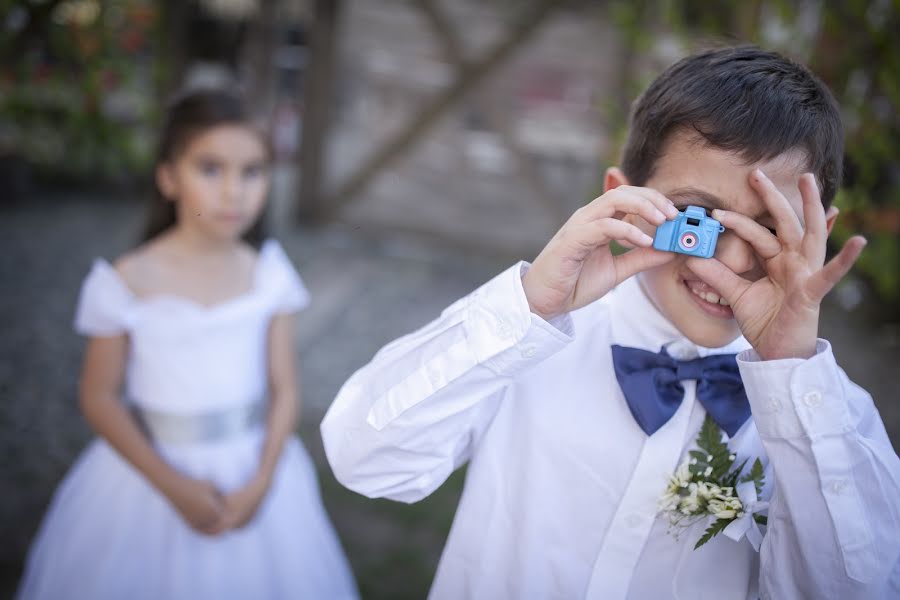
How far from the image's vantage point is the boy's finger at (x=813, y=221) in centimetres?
108

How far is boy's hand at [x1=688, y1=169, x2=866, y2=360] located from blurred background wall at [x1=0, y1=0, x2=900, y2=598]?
3.26 meters

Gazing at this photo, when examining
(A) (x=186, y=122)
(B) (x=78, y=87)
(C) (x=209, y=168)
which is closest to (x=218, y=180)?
(C) (x=209, y=168)

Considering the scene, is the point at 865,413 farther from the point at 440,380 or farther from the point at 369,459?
the point at 369,459

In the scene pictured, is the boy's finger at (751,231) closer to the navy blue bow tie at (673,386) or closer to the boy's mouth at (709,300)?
the boy's mouth at (709,300)

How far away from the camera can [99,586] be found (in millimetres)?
2127

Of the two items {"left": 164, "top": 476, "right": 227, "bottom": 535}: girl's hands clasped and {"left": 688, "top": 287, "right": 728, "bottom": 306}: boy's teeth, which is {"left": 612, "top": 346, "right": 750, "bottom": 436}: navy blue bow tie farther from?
{"left": 164, "top": 476, "right": 227, "bottom": 535}: girl's hands clasped

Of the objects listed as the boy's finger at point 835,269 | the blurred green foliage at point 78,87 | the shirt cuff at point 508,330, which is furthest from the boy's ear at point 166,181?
the blurred green foliage at point 78,87

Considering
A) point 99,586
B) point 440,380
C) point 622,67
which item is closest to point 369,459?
point 440,380

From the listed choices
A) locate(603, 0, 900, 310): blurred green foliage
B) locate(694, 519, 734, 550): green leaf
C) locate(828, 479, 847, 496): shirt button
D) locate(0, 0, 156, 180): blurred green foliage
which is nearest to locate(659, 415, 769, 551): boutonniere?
locate(694, 519, 734, 550): green leaf

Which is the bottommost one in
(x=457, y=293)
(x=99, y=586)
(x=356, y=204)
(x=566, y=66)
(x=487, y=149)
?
(x=99, y=586)

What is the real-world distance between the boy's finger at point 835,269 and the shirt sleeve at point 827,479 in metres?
0.10

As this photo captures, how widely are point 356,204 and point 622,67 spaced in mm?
2499

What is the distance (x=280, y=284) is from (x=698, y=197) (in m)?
1.56

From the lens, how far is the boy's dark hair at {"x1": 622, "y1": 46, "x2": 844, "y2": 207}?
1198 millimetres
